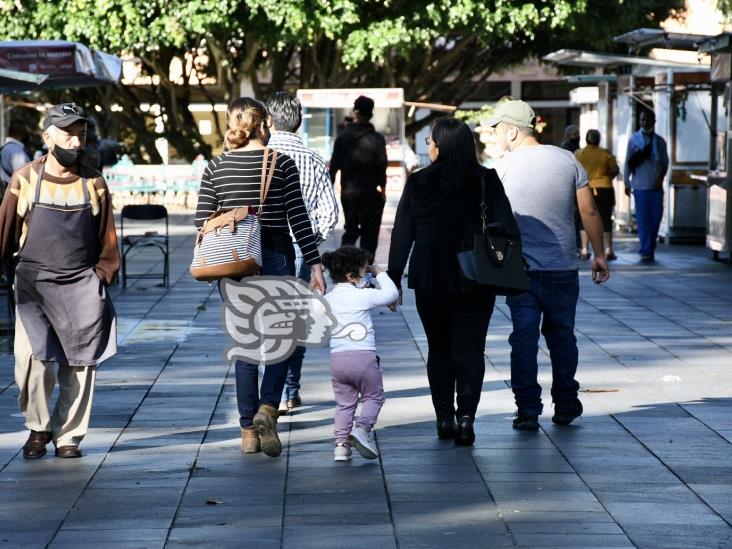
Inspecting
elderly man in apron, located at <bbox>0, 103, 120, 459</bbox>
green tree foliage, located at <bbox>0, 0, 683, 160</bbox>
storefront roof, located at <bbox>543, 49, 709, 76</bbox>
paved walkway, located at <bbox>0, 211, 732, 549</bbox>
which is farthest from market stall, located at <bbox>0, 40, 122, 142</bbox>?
green tree foliage, located at <bbox>0, 0, 683, 160</bbox>

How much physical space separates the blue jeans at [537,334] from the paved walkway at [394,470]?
18 cm

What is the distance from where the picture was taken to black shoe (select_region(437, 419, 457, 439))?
285 inches

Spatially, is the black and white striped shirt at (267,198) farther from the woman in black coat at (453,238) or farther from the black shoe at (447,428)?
the black shoe at (447,428)

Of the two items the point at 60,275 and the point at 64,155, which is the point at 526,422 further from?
the point at 64,155

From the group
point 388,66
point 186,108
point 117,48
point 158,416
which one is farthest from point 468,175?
point 186,108

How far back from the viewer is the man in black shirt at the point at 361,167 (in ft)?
45.9

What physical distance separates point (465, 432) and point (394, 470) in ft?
2.02

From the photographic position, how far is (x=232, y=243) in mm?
6754

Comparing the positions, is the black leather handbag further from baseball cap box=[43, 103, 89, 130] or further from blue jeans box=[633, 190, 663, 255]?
blue jeans box=[633, 190, 663, 255]

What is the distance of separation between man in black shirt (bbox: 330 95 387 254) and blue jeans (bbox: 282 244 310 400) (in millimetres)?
5726

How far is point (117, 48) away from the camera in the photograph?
2838 centimetres

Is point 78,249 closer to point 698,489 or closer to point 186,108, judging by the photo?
point 698,489

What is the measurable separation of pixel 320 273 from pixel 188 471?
3.67ft

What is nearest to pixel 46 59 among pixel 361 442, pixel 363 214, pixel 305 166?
pixel 363 214
